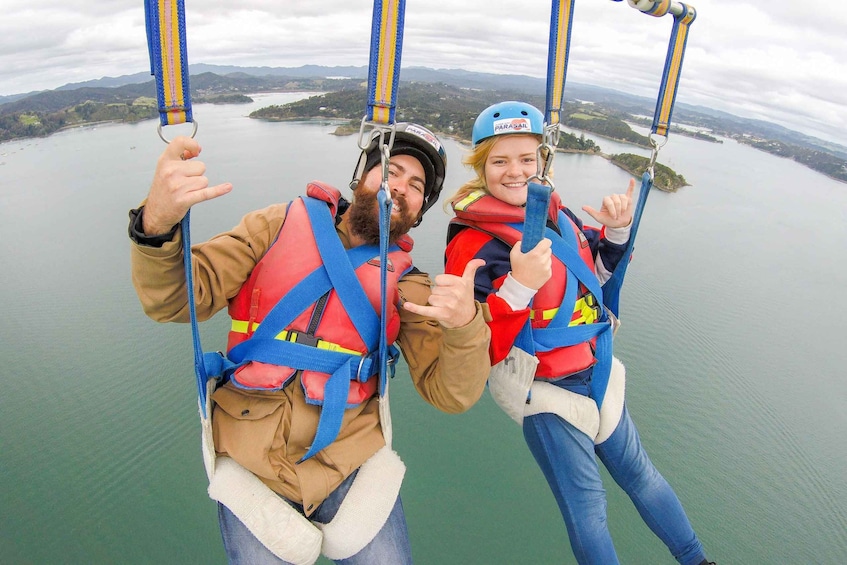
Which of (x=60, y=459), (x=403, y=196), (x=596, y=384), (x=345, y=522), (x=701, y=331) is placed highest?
(x=403, y=196)

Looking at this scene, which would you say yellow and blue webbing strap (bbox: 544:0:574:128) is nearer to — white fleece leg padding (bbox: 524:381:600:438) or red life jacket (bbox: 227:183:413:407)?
red life jacket (bbox: 227:183:413:407)

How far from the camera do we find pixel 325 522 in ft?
4.18

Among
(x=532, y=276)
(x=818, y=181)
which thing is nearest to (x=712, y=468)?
(x=532, y=276)

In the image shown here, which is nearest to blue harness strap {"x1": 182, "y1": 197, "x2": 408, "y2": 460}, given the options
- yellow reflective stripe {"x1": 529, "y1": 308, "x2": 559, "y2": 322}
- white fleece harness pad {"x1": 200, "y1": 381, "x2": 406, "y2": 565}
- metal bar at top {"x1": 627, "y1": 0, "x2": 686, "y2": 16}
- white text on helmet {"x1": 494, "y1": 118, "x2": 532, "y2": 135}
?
white fleece harness pad {"x1": 200, "y1": 381, "x2": 406, "y2": 565}

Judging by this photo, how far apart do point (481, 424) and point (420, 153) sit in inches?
98.0

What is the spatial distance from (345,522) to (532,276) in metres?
0.95

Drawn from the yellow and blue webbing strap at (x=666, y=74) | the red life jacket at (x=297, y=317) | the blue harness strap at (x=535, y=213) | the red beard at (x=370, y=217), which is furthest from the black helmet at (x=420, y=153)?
the yellow and blue webbing strap at (x=666, y=74)

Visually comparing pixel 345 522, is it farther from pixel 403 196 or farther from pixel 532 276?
pixel 403 196

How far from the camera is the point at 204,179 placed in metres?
0.88

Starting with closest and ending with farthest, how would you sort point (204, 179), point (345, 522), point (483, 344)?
point (204, 179)
point (483, 344)
point (345, 522)

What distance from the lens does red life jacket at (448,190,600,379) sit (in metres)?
1.46

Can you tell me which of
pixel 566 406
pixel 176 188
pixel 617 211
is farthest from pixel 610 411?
pixel 176 188

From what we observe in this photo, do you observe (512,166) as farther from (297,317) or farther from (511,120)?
(297,317)

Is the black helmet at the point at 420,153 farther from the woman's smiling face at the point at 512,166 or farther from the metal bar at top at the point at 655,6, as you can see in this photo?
the metal bar at top at the point at 655,6
